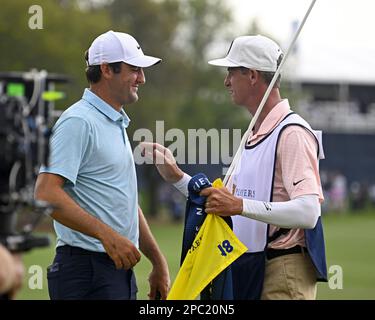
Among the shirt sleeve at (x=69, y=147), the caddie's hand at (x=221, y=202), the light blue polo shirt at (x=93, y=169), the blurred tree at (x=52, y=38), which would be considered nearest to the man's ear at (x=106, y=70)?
the light blue polo shirt at (x=93, y=169)

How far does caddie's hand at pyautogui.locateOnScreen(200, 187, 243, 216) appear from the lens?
19.9ft

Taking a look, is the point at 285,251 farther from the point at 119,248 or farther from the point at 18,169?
the point at 18,169

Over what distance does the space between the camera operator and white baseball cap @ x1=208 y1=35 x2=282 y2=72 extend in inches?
112

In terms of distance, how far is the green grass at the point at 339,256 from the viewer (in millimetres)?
14864

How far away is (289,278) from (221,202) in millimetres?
576

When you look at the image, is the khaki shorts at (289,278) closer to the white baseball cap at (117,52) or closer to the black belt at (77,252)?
the black belt at (77,252)

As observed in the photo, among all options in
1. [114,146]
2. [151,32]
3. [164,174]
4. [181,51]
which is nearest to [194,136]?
[164,174]

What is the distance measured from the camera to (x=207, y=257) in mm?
6191

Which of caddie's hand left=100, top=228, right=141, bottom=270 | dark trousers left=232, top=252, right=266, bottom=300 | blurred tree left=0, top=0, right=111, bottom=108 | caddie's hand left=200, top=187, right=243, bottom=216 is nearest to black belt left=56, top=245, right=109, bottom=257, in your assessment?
caddie's hand left=100, top=228, right=141, bottom=270

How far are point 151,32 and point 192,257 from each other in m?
37.8

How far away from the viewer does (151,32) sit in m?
43.6

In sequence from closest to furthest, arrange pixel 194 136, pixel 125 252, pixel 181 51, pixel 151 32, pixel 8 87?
pixel 8 87 < pixel 125 252 < pixel 194 136 < pixel 151 32 < pixel 181 51

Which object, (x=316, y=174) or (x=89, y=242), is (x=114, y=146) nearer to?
(x=89, y=242)

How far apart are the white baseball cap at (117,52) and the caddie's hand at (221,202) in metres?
0.87
